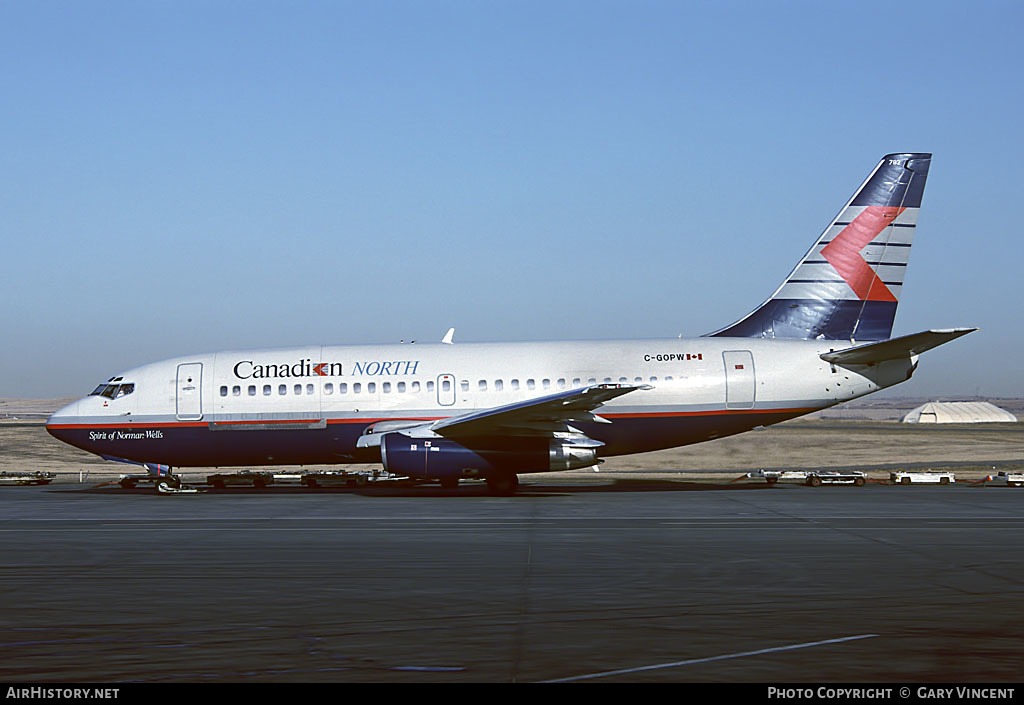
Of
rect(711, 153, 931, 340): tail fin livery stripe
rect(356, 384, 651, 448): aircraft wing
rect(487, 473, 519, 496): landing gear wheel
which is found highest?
rect(711, 153, 931, 340): tail fin livery stripe

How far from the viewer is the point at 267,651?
28.4 feet

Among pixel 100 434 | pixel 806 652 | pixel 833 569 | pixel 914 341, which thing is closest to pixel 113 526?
pixel 100 434

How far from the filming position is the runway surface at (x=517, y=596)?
817 centimetres

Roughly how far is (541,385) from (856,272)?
33.2 ft

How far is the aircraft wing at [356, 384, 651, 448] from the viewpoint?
27141 mm

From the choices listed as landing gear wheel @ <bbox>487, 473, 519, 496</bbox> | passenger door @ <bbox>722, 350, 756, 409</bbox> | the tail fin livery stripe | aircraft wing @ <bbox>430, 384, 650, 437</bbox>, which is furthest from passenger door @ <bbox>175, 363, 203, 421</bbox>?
the tail fin livery stripe

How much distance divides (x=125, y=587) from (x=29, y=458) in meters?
40.5

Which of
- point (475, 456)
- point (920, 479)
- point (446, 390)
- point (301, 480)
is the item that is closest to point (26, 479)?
point (301, 480)

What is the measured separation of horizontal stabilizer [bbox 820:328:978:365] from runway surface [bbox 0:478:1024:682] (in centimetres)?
596

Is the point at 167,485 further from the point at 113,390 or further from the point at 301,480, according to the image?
the point at 301,480

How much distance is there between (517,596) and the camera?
11625 mm

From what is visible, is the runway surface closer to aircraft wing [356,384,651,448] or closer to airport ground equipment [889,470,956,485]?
aircraft wing [356,384,651,448]
